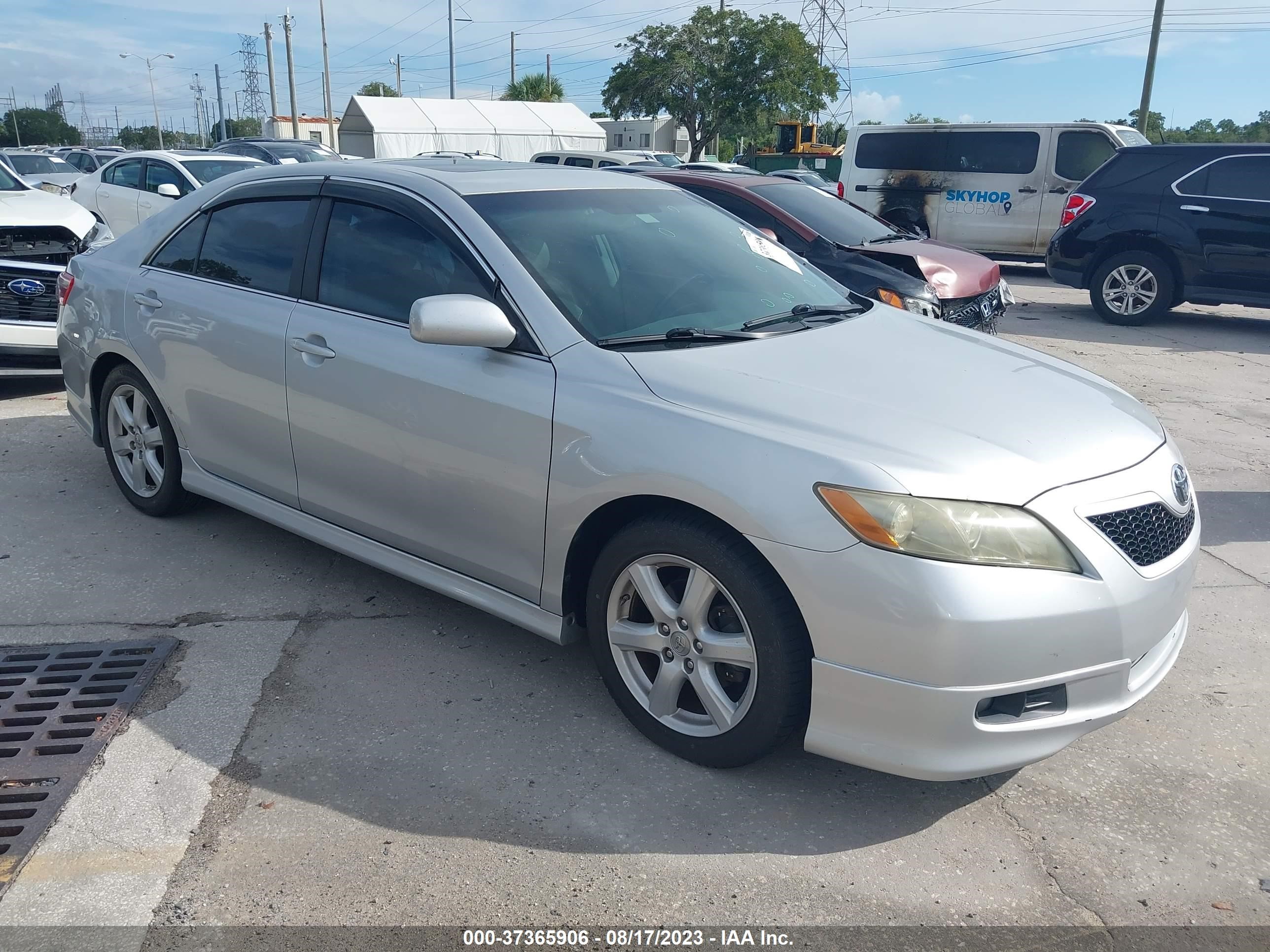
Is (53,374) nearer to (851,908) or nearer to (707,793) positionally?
(707,793)

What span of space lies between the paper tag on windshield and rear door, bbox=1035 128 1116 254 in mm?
11560

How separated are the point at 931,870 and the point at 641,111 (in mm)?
50168

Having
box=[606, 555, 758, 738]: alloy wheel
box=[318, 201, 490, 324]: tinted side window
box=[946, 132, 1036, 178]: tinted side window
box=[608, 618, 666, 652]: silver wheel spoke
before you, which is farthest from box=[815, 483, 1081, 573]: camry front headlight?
box=[946, 132, 1036, 178]: tinted side window

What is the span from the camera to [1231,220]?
10.2 metres

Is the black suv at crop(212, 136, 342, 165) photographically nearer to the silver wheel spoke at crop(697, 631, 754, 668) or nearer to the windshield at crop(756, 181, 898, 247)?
the windshield at crop(756, 181, 898, 247)

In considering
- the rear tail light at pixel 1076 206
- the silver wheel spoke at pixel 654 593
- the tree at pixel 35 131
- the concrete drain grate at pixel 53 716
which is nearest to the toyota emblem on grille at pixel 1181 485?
the silver wheel spoke at pixel 654 593

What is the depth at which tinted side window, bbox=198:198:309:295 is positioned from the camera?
4.01 m

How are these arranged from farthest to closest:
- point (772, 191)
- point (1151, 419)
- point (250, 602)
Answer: point (772, 191)
point (250, 602)
point (1151, 419)

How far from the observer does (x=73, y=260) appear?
5016 millimetres

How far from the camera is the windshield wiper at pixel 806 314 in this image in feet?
11.6

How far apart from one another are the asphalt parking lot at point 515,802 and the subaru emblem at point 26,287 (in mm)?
3393

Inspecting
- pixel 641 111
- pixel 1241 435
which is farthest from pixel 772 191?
pixel 641 111

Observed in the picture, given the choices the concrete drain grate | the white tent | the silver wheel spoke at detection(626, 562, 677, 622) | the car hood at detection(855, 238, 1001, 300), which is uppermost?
the white tent

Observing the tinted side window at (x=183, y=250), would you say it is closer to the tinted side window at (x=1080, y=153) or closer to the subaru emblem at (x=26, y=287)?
the subaru emblem at (x=26, y=287)
